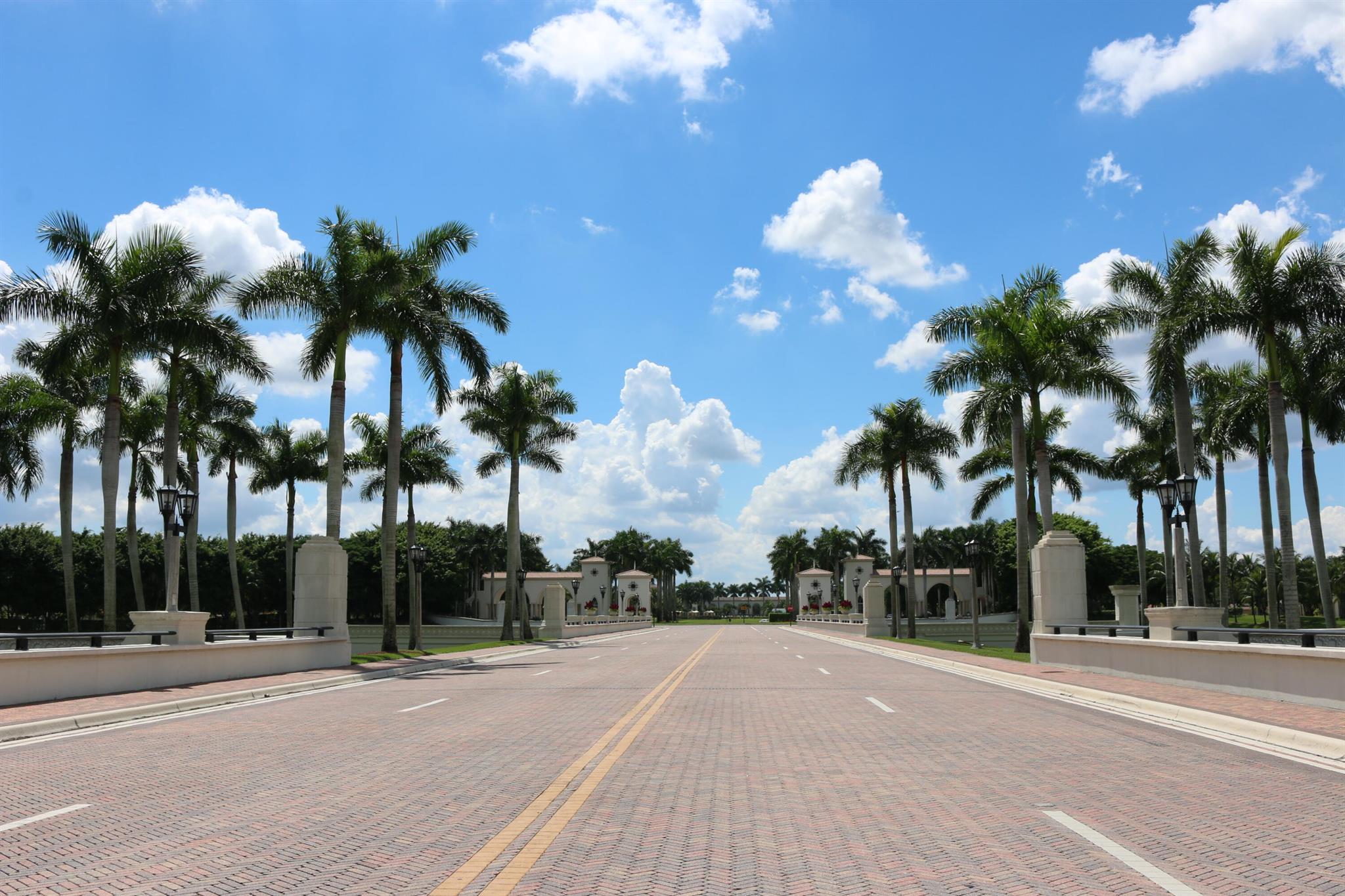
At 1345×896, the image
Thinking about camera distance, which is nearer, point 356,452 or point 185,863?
point 185,863

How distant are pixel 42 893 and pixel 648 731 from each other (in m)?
7.73

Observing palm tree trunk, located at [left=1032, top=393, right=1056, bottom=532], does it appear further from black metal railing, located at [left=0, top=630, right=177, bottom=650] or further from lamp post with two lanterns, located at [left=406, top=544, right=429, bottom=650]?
black metal railing, located at [left=0, top=630, right=177, bottom=650]

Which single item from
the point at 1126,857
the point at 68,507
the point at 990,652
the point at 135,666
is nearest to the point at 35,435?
the point at 68,507

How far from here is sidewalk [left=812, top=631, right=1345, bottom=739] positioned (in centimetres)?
1188

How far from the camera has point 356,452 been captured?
53281 millimetres

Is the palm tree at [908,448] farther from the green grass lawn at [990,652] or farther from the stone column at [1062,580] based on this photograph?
the stone column at [1062,580]

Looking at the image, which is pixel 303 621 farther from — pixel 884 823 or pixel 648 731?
pixel 884 823

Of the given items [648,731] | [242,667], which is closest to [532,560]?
[242,667]

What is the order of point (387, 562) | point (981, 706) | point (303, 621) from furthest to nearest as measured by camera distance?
point (387, 562) < point (303, 621) < point (981, 706)

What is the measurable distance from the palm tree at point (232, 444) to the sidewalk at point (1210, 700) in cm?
3527

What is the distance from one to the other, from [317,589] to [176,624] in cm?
587

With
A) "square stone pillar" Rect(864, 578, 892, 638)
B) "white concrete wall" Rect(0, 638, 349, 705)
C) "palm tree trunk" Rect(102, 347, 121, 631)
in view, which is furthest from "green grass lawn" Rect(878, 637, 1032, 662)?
"palm tree trunk" Rect(102, 347, 121, 631)

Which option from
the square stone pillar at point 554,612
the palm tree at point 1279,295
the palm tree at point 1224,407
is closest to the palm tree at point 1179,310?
the palm tree at point 1279,295

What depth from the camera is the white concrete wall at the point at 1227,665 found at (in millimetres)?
13469
